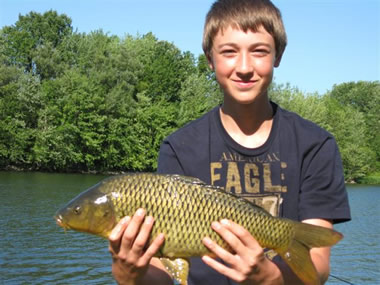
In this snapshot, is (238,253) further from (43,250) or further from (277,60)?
(43,250)

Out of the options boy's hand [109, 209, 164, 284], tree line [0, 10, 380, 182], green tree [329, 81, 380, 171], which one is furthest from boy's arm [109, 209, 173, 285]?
green tree [329, 81, 380, 171]

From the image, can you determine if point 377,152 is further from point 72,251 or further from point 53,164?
point 72,251

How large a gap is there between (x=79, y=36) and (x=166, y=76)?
8.62m

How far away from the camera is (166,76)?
42844 millimetres

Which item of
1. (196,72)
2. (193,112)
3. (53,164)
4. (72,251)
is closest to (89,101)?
(53,164)

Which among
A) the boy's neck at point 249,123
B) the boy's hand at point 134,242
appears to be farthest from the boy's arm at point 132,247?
the boy's neck at point 249,123

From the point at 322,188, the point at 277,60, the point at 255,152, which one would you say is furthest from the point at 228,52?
the point at 322,188

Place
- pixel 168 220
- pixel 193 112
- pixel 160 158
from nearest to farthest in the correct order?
1. pixel 168 220
2. pixel 160 158
3. pixel 193 112

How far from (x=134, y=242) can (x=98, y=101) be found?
114 ft

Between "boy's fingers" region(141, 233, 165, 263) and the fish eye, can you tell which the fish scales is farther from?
the fish eye

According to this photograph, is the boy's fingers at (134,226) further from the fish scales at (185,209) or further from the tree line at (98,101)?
the tree line at (98,101)

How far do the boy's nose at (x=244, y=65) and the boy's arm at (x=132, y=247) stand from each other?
80 centimetres

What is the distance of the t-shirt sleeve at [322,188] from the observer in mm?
2326

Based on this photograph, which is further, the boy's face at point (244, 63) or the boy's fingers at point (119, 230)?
the boy's face at point (244, 63)
